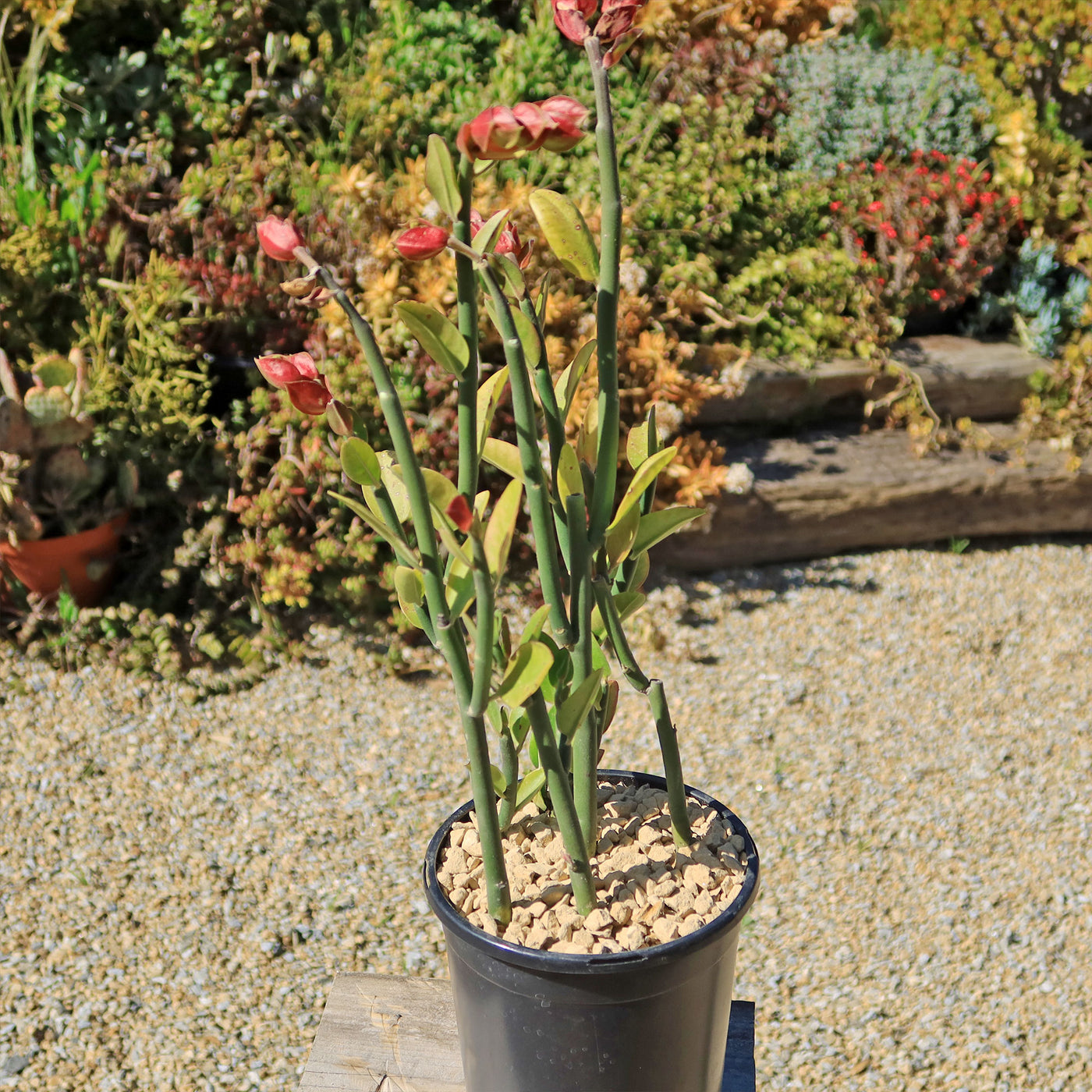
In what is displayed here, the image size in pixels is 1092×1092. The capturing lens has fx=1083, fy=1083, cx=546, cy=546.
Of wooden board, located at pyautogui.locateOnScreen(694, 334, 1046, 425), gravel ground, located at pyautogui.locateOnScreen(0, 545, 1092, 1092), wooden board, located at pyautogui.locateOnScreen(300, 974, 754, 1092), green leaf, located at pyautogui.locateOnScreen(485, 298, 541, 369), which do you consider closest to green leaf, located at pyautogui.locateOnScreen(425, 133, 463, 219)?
green leaf, located at pyautogui.locateOnScreen(485, 298, 541, 369)

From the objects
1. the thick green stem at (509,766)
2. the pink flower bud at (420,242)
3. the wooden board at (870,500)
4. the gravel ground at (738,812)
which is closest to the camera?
the pink flower bud at (420,242)

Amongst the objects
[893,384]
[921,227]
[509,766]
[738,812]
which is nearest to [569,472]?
[509,766]

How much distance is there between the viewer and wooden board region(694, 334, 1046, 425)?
3607 mm

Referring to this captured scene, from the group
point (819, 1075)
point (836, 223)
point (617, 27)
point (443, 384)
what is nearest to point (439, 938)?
point (819, 1075)

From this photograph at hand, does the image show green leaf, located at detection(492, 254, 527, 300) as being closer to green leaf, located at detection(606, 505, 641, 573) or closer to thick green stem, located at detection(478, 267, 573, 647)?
thick green stem, located at detection(478, 267, 573, 647)

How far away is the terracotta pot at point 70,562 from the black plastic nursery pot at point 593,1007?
2096 mm

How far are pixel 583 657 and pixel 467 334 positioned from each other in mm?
381

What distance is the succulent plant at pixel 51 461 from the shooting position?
111 inches

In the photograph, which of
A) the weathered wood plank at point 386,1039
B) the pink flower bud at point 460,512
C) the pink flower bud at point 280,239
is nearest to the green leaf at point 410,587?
the pink flower bud at point 460,512

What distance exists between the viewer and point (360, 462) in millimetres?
1099

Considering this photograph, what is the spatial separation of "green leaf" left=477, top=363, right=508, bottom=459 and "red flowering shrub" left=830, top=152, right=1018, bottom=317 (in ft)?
9.19

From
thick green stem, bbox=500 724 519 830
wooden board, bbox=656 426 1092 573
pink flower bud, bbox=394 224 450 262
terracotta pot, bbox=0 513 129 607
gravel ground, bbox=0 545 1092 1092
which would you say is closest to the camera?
pink flower bud, bbox=394 224 450 262

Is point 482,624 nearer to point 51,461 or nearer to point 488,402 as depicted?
point 488,402

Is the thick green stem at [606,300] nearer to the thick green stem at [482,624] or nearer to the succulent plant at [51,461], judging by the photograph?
the thick green stem at [482,624]
